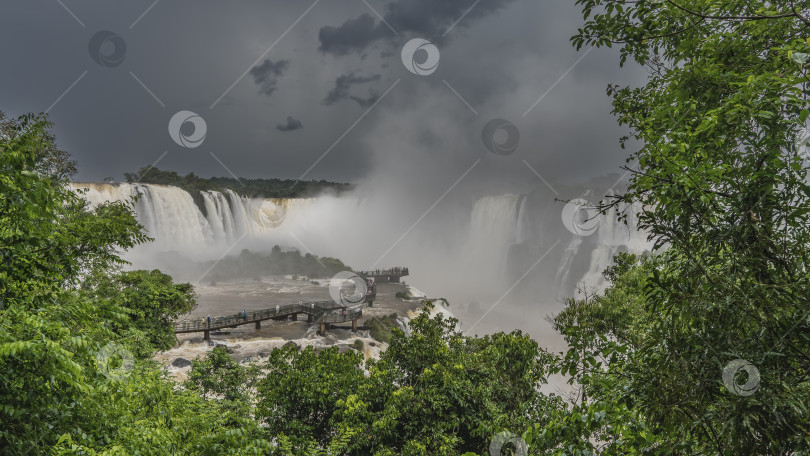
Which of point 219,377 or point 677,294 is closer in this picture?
point 677,294

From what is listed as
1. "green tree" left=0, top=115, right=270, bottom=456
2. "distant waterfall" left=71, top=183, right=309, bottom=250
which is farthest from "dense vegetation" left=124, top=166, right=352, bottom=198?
"green tree" left=0, top=115, right=270, bottom=456

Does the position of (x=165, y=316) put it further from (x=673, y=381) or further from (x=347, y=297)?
(x=347, y=297)

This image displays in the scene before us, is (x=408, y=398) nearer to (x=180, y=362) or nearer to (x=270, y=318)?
(x=180, y=362)

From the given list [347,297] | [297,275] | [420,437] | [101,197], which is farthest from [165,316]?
[297,275]

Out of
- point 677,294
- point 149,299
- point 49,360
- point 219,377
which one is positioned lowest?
point 677,294

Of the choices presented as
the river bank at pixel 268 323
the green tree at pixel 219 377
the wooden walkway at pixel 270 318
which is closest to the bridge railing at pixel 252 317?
the wooden walkway at pixel 270 318

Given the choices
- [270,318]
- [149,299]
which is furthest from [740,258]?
[270,318]
